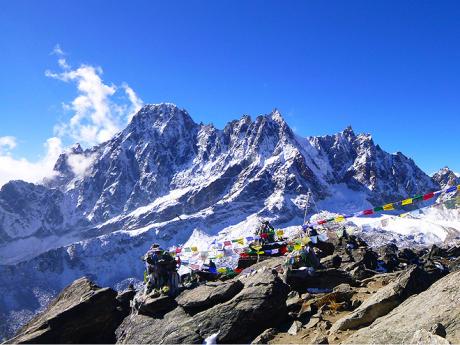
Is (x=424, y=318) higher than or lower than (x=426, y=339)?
higher

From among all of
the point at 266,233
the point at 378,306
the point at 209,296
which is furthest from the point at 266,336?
the point at 266,233

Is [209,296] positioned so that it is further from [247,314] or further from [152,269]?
[152,269]

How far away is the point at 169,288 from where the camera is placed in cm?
2020

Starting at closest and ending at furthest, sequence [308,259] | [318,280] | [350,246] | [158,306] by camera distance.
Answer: [158,306] → [318,280] → [308,259] → [350,246]

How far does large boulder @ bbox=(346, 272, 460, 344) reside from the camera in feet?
33.9

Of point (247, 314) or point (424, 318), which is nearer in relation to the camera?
point (424, 318)

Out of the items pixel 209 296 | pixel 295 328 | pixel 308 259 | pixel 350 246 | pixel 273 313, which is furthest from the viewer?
pixel 350 246

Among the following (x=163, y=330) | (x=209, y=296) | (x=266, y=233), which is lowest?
(x=163, y=330)

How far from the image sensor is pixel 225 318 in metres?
16.4

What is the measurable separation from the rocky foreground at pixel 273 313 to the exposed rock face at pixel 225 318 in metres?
0.04

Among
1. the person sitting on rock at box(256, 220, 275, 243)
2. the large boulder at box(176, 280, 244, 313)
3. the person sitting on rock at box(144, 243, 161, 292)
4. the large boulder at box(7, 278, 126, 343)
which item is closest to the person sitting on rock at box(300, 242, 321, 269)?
the large boulder at box(176, 280, 244, 313)

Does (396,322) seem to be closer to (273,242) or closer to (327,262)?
(327,262)

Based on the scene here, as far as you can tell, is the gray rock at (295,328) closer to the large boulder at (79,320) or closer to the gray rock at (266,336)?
the gray rock at (266,336)

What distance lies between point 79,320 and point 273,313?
8.86 meters
